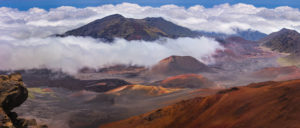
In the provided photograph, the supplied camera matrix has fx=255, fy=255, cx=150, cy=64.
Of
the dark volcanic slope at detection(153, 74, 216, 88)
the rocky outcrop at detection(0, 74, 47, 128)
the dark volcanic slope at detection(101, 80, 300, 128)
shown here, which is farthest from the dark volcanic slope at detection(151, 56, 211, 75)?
the rocky outcrop at detection(0, 74, 47, 128)

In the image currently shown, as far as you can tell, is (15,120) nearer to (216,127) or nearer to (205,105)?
(216,127)

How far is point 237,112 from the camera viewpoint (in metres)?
43.4

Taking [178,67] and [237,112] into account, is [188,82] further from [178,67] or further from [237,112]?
[237,112]

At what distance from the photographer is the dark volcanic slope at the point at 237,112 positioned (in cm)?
3553

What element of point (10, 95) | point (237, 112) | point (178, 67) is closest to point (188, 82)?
point (178, 67)

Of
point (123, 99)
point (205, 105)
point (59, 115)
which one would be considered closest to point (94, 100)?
point (123, 99)

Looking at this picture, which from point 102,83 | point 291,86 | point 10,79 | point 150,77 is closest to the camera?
point 10,79

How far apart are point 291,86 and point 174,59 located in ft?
483

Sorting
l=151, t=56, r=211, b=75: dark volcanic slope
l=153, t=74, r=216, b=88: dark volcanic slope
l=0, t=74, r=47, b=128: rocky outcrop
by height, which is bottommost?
l=153, t=74, r=216, b=88: dark volcanic slope

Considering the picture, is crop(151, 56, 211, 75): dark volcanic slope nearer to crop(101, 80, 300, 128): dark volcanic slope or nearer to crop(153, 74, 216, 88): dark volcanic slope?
crop(153, 74, 216, 88): dark volcanic slope

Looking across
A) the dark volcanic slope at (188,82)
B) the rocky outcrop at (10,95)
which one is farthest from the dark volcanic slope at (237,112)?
the dark volcanic slope at (188,82)

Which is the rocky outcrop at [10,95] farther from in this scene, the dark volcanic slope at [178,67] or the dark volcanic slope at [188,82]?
the dark volcanic slope at [178,67]

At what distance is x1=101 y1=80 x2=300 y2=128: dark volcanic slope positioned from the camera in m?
35.5

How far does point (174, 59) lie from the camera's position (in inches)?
7495
